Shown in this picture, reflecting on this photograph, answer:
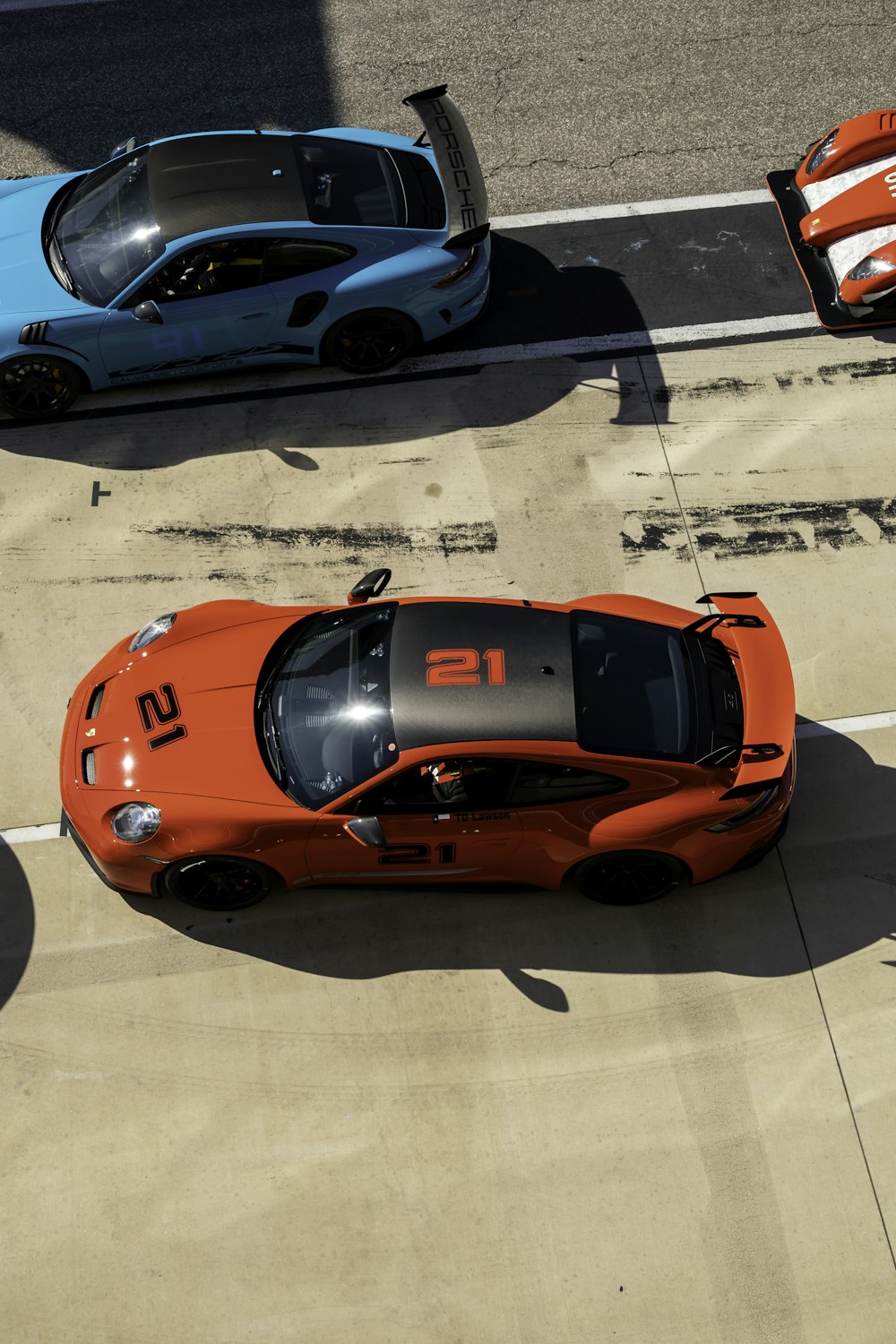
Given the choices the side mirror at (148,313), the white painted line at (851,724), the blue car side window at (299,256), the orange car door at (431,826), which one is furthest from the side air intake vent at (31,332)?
the white painted line at (851,724)

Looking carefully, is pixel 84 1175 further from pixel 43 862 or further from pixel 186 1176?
pixel 43 862

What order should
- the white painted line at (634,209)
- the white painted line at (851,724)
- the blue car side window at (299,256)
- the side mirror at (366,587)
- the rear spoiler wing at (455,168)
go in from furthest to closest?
the white painted line at (634,209) < the rear spoiler wing at (455,168) < the blue car side window at (299,256) < the white painted line at (851,724) < the side mirror at (366,587)

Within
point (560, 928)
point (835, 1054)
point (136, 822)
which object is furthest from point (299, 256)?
point (835, 1054)

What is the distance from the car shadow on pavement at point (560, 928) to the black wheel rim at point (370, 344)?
166 inches

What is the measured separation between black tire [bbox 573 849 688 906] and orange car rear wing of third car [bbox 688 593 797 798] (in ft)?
1.90

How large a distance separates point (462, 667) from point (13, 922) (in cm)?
306

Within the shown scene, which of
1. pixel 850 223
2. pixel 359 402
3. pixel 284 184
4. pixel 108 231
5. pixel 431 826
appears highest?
pixel 284 184

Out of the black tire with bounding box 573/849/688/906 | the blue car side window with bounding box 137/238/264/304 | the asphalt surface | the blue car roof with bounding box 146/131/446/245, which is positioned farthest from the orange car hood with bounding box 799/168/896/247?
the black tire with bounding box 573/849/688/906

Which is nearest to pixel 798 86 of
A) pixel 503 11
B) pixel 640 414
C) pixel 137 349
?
pixel 503 11

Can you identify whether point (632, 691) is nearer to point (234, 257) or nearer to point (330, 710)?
point (330, 710)

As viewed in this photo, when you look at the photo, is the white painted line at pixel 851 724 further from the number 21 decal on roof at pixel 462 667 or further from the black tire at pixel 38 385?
the black tire at pixel 38 385

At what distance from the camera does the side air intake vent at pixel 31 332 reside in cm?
754

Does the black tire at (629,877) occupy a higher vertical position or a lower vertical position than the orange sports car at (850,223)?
lower

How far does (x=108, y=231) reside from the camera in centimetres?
→ 777
